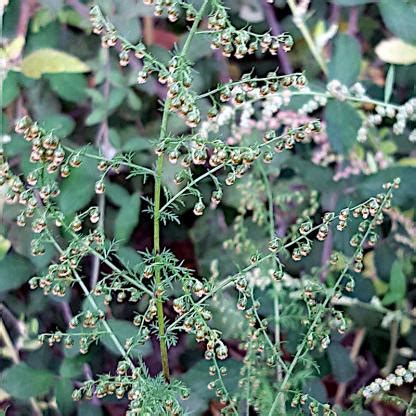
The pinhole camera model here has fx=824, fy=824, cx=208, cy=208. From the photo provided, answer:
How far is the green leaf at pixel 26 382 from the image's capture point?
82 cm

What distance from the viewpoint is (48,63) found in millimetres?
870

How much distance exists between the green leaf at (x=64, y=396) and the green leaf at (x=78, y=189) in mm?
170

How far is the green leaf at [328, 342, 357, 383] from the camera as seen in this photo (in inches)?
32.6

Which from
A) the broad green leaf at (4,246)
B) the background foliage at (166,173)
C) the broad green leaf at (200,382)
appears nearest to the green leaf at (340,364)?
the background foliage at (166,173)

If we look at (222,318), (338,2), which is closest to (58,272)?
(222,318)

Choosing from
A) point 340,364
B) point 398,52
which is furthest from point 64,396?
point 398,52

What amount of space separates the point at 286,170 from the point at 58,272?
453mm

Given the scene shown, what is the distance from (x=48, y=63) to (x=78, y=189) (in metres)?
0.14

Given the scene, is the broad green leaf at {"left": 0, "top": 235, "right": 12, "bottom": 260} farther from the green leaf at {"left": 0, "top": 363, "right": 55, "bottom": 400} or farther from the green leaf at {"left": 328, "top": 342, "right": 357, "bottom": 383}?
the green leaf at {"left": 328, "top": 342, "right": 357, "bottom": 383}

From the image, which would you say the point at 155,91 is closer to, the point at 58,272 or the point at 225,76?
the point at 225,76

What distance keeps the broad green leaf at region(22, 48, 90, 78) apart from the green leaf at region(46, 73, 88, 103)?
11 millimetres

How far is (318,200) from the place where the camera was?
94cm

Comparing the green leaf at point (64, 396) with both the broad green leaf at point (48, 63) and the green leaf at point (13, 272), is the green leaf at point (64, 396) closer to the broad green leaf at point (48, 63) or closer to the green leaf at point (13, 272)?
the green leaf at point (13, 272)

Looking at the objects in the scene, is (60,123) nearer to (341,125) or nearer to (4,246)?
(4,246)
